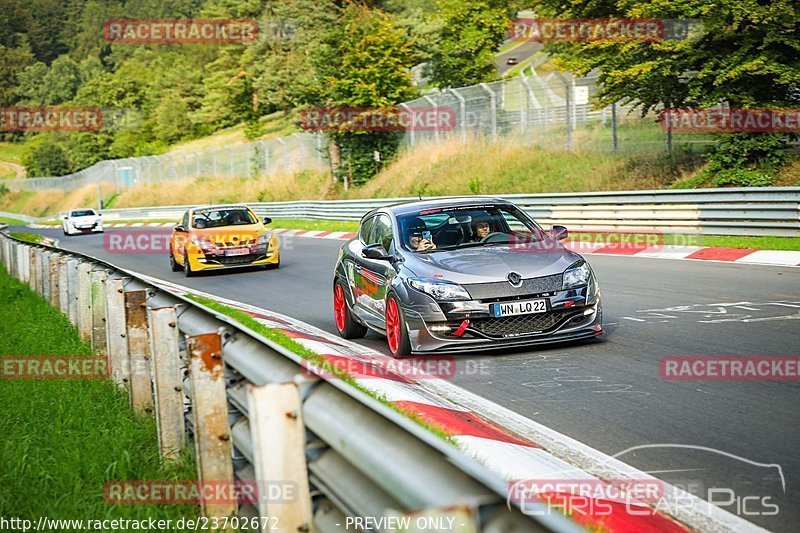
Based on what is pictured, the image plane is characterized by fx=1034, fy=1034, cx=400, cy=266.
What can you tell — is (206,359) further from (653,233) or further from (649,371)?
(653,233)

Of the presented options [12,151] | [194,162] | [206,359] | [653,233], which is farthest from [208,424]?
[12,151]

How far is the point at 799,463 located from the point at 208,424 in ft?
10.2

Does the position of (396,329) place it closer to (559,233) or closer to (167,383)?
(559,233)

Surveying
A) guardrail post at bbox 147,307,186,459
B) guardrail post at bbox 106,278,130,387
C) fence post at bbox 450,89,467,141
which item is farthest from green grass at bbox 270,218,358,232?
guardrail post at bbox 147,307,186,459

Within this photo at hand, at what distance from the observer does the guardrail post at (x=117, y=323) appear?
775cm

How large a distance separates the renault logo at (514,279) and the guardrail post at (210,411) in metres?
5.00

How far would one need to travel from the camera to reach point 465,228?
35.0 ft

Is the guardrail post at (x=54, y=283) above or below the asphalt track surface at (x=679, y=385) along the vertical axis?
above

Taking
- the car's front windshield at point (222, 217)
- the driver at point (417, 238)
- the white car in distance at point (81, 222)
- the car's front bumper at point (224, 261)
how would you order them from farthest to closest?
the white car in distance at point (81, 222)
the car's front windshield at point (222, 217)
the car's front bumper at point (224, 261)
the driver at point (417, 238)

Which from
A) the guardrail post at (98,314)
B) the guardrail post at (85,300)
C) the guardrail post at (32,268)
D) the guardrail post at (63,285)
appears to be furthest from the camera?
the guardrail post at (32,268)

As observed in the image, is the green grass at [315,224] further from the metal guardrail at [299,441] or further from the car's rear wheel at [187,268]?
the metal guardrail at [299,441]

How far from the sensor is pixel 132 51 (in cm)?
18212

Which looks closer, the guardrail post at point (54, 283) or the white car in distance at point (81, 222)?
the guardrail post at point (54, 283)

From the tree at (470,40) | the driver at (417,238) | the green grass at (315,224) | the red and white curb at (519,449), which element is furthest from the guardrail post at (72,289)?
the tree at (470,40)
